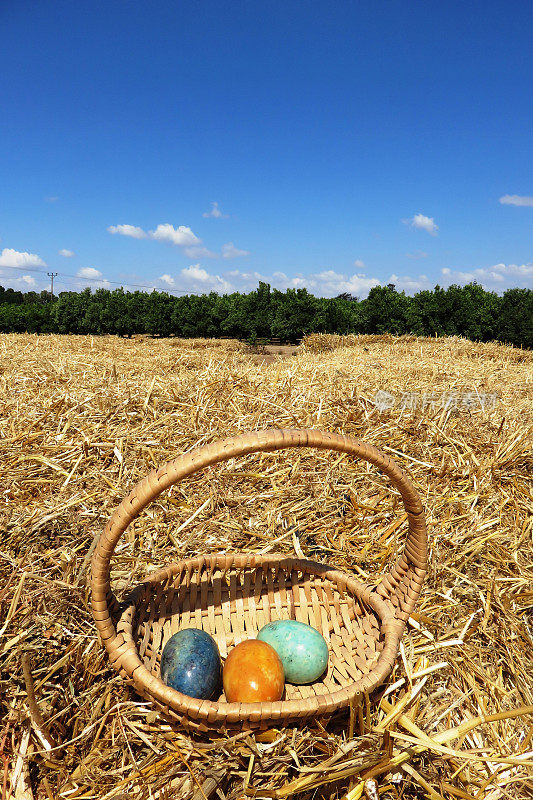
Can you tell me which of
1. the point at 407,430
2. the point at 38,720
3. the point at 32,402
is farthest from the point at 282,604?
the point at 32,402

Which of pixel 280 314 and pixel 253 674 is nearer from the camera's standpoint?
pixel 253 674

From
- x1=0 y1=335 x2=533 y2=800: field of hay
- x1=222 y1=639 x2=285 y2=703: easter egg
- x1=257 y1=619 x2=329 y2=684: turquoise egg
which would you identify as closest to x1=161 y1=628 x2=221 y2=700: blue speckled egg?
x1=222 y1=639 x2=285 y2=703: easter egg

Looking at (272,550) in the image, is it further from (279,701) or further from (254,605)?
(279,701)

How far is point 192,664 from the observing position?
2092mm

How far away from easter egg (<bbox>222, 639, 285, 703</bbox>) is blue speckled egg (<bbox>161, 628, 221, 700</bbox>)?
0.08m

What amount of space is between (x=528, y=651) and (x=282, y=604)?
141 centimetres

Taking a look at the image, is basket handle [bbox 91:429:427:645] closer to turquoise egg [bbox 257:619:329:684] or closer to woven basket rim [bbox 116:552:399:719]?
woven basket rim [bbox 116:552:399:719]

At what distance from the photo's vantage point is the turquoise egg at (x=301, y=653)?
7.37 ft

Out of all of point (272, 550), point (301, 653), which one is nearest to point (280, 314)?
point (272, 550)

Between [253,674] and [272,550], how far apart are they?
1.10 m

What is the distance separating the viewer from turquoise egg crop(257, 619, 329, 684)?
2246 mm

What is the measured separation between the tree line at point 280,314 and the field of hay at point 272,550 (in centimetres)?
1790

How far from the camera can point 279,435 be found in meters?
1.85

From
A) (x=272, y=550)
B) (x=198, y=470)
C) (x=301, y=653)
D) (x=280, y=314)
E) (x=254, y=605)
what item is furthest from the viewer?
(x=280, y=314)
